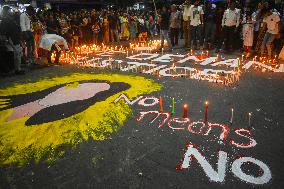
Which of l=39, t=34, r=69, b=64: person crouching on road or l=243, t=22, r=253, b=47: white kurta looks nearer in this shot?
l=39, t=34, r=69, b=64: person crouching on road

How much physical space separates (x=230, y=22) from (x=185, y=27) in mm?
2704

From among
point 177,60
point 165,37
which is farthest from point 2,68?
point 165,37

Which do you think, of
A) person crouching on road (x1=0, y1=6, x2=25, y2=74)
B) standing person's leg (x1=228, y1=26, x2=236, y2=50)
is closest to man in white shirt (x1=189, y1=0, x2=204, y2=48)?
standing person's leg (x1=228, y1=26, x2=236, y2=50)

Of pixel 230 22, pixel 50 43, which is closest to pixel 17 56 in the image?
pixel 50 43

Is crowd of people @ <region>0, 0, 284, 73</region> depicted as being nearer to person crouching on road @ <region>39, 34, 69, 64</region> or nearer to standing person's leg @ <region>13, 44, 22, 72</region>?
standing person's leg @ <region>13, 44, 22, 72</region>

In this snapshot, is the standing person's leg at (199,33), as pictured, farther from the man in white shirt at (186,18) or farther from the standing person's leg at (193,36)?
the man in white shirt at (186,18)

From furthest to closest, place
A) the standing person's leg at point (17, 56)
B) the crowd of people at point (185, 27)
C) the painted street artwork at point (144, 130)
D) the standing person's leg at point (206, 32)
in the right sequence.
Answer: the standing person's leg at point (206, 32) < the crowd of people at point (185, 27) < the standing person's leg at point (17, 56) < the painted street artwork at point (144, 130)

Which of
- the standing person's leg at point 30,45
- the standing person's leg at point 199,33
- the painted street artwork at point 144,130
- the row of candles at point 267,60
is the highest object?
the standing person's leg at point 199,33

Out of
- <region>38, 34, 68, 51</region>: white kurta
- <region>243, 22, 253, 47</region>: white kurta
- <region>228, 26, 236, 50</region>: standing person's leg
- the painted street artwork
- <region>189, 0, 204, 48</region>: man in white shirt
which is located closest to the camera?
the painted street artwork

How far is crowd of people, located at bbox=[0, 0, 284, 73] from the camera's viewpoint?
11.2 meters

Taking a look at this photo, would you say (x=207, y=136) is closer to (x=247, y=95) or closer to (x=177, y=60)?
(x=247, y=95)

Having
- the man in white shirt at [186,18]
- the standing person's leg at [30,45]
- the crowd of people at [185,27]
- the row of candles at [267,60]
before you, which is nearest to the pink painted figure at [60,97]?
the crowd of people at [185,27]

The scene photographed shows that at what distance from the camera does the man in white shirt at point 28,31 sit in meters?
11.5

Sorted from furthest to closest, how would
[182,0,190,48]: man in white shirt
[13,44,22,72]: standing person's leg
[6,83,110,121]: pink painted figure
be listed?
[182,0,190,48]: man in white shirt → [13,44,22,72]: standing person's leg → [6,83,110,121]: pink painted figure
